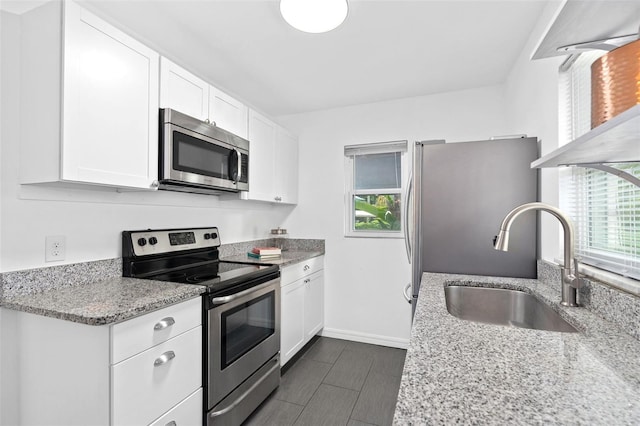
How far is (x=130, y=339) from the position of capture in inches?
47.8

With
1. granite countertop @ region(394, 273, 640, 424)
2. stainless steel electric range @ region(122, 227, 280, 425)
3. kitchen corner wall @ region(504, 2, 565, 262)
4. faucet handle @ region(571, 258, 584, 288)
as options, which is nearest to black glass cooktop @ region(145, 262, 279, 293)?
stainless steel electric range @ region(122, 227, 280, 425)

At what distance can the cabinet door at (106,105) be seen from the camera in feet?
4.31

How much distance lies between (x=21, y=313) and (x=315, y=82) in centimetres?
244

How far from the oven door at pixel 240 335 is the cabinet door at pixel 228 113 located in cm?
121

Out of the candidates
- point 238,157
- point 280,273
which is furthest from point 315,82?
point 280,273

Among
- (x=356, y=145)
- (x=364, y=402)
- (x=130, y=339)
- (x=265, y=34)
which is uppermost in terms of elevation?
(x=265, y=34)

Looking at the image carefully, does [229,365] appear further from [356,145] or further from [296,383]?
[356,145]

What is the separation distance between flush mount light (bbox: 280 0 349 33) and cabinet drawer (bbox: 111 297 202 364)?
1543mm

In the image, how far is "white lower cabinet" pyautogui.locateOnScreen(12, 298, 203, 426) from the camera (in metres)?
1.16

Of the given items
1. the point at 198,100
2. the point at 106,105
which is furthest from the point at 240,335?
the point at 198,100

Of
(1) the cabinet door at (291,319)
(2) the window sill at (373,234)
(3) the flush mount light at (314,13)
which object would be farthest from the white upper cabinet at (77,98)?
(2) the window sill at (373,234)

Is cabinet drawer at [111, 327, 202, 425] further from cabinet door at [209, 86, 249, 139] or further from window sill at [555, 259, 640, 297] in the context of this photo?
window sill at [555, 259, 640, 297]

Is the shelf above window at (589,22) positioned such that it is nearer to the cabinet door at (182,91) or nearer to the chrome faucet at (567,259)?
the chrome faucet at (567,259)

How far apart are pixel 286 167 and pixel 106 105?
1825 mm
